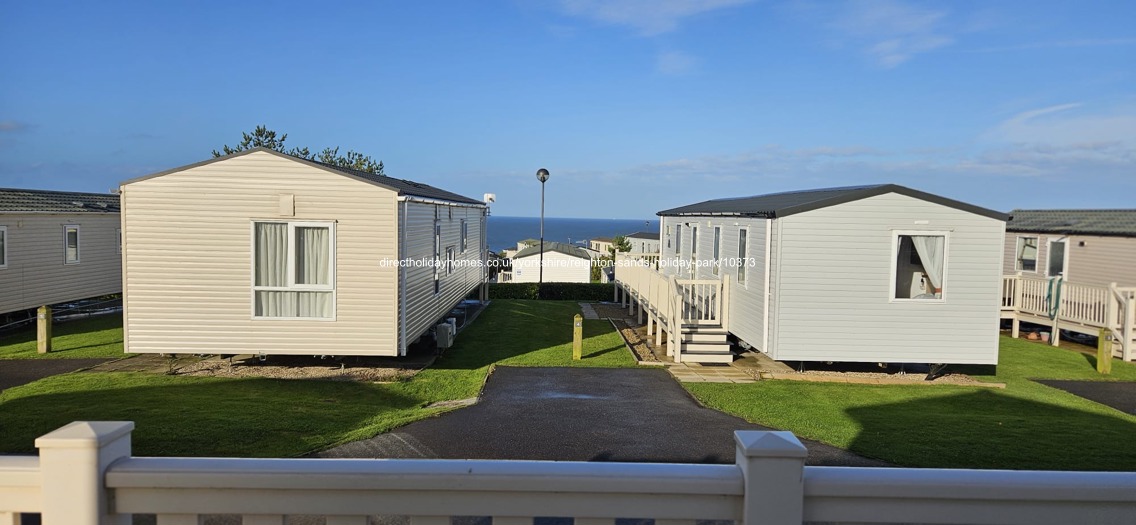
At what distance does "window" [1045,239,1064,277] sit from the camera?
749 inches

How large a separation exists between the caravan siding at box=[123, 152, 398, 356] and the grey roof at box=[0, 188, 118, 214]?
750 cm

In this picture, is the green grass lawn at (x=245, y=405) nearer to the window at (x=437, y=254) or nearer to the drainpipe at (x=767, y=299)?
the window at (x=437, y=254)

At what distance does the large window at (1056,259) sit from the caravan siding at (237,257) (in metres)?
16.8

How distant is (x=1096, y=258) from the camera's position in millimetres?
17734

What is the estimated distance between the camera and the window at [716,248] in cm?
1633

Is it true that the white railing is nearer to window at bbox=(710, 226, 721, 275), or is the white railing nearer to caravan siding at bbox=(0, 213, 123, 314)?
window at bbox=(710, 226, 721, 275)

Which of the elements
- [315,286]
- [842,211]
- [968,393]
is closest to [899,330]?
[968,393]

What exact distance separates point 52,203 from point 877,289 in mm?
19568

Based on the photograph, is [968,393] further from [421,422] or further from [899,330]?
[421,422]

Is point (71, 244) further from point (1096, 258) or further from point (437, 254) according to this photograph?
point (1096, 258)

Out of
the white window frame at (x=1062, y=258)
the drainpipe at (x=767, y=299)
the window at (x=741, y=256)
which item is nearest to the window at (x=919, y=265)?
the drainpipe at (x=767, y=299)

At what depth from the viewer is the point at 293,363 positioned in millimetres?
13156

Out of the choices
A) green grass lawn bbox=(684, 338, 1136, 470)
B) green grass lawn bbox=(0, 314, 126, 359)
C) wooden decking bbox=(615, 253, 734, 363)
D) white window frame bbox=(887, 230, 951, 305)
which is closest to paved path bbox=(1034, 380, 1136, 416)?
green grass lawn bbox=(684, 338, 1136, 470)

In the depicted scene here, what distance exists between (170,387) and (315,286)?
2517 millimetres
